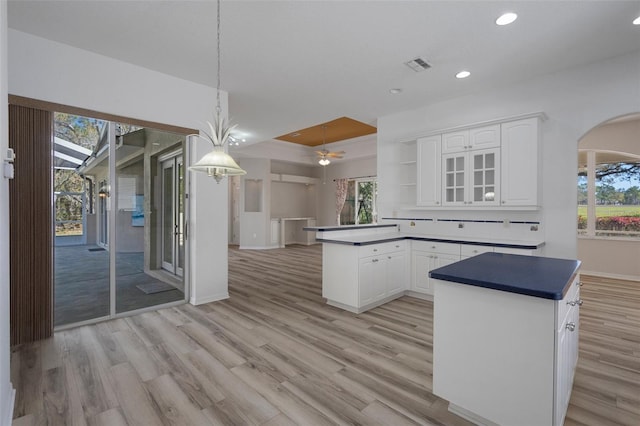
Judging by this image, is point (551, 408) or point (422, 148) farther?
point (422, 148)

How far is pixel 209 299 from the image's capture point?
13.7ft

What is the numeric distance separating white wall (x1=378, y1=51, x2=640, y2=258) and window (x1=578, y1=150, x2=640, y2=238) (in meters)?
3.18

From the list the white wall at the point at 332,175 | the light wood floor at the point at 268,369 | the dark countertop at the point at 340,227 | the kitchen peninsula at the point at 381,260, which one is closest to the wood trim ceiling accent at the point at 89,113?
the dark countertop at the point at 340,227

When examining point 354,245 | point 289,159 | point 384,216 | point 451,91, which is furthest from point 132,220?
point 289,159

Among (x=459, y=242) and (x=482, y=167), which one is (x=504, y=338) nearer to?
(x=459, y=242)

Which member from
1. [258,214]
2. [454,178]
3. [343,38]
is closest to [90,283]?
[343,38]

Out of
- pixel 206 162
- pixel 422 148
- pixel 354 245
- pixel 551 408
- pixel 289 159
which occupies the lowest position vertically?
pixel 551 408

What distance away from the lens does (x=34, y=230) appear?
299 centimetres

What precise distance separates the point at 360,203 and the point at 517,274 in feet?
27.7

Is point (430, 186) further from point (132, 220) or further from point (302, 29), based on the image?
point (132, 220)

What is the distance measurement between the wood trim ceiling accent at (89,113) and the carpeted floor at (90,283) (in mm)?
1409

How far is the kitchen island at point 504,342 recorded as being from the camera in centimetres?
155

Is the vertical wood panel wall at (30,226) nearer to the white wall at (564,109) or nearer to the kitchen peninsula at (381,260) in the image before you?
the kitchen peninsula at (381,260)

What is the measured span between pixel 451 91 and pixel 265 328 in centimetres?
392
